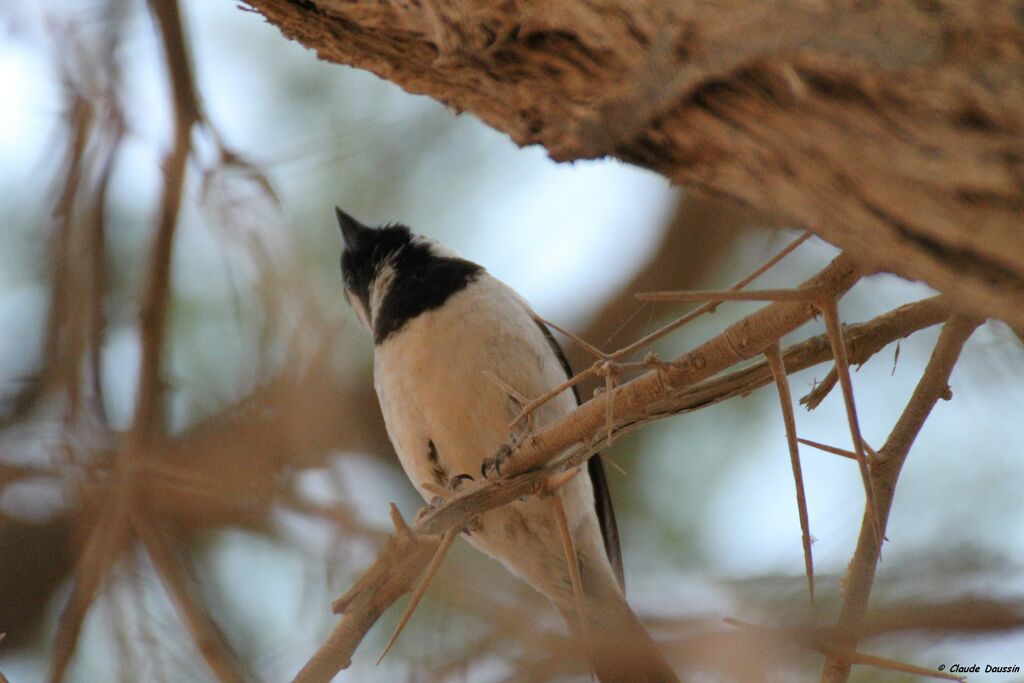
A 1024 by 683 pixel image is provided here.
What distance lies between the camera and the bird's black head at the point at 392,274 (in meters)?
3.10

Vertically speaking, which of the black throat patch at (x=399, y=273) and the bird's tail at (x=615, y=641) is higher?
the black throat patch at (x=399, y=273)

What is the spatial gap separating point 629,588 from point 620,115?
2649 millimetres

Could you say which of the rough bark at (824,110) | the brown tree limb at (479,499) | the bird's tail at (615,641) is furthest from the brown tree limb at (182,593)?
the rough bark at (824,110)

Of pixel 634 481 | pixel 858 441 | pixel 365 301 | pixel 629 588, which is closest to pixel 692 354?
pixel 858 441

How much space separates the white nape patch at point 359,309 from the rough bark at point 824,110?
99.8 inches

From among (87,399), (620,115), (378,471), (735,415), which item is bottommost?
(620,115)

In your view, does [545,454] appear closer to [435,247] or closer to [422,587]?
[422,587]

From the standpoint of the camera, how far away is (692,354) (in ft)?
4.39

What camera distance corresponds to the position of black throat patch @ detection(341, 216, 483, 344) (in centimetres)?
308

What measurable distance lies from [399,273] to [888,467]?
6.72 feet

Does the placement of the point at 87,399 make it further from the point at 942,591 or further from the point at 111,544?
the point at 942,591

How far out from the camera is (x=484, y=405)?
9.37ft

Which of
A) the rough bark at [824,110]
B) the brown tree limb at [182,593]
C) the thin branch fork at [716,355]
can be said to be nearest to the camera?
the rough bark at [824,110]

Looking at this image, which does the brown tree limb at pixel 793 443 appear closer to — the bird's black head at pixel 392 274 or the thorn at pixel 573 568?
the thorn at pixel 573 568
